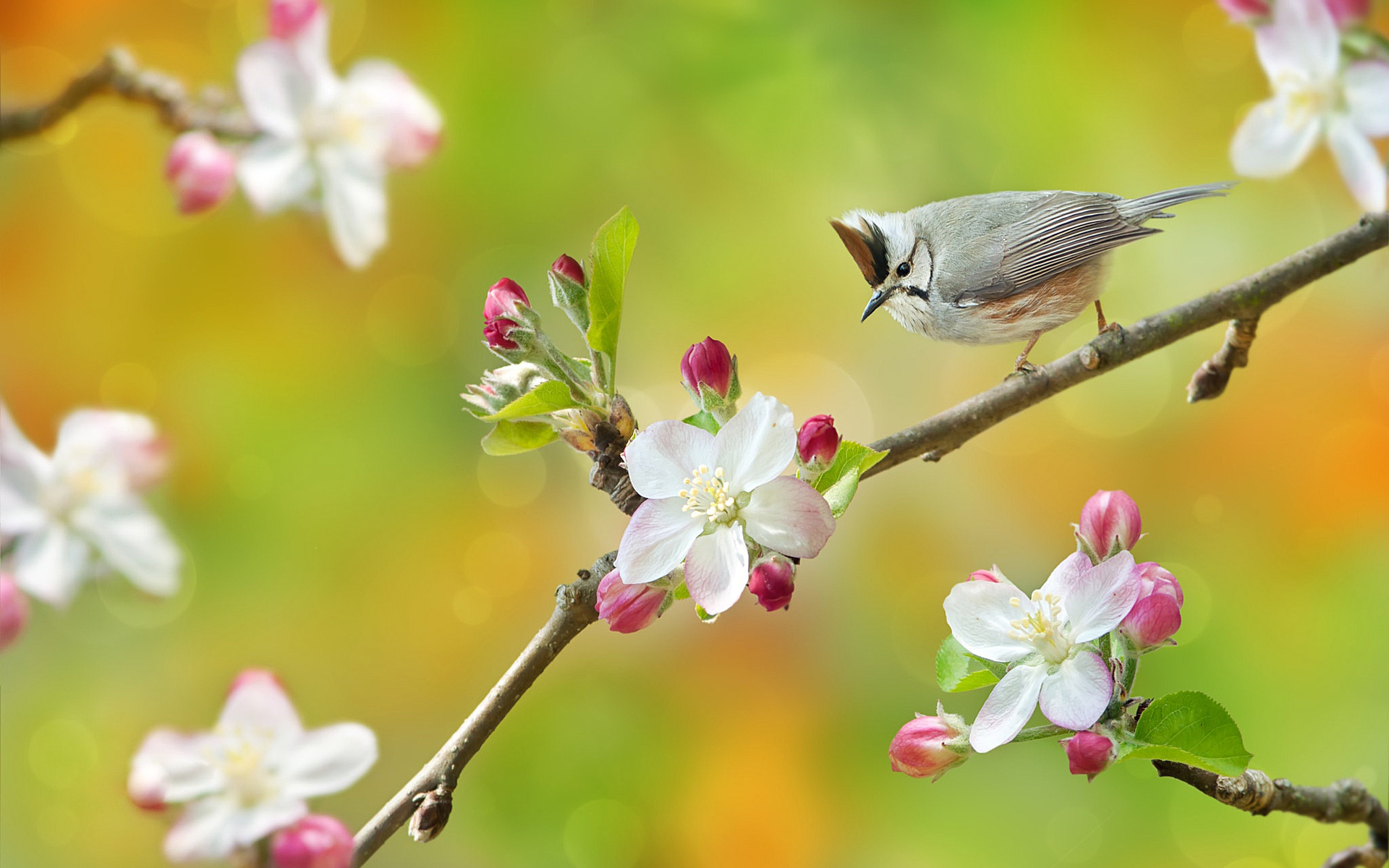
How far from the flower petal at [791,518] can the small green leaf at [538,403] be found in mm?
88

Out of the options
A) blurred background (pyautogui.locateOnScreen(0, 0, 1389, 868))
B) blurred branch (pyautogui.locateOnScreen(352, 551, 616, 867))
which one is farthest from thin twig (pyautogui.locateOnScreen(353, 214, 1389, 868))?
blurred background (pyautogui.locateOnScreen(0, 0, 1389, 868))

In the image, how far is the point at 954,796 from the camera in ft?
2.45

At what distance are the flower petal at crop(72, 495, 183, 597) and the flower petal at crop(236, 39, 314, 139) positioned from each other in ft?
1.01

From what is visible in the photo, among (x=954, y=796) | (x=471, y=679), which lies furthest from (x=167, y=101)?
(x=954, y=796)

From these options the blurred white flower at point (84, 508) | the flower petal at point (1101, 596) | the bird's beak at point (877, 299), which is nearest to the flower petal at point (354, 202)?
the blurred white flower at point (84, 508)

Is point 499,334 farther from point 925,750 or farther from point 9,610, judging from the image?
point 9,610

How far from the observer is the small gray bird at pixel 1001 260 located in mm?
599

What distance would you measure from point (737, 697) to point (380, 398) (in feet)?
1.24

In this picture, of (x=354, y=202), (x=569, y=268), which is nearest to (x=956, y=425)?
(x=569, y=268)

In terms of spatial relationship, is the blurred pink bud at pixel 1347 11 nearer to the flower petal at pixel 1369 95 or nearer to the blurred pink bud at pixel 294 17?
the flower petal at pixel 1369 95

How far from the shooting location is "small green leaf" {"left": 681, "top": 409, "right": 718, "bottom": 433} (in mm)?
398

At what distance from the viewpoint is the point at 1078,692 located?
36 centimetres

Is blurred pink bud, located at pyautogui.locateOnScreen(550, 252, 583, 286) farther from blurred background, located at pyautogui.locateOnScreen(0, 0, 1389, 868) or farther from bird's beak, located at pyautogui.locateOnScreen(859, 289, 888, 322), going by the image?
blurred background, located at pyautogui.locateOnScreen(0, 0, 1389, 868)

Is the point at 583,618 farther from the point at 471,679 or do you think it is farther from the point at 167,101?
the point at 167,101
